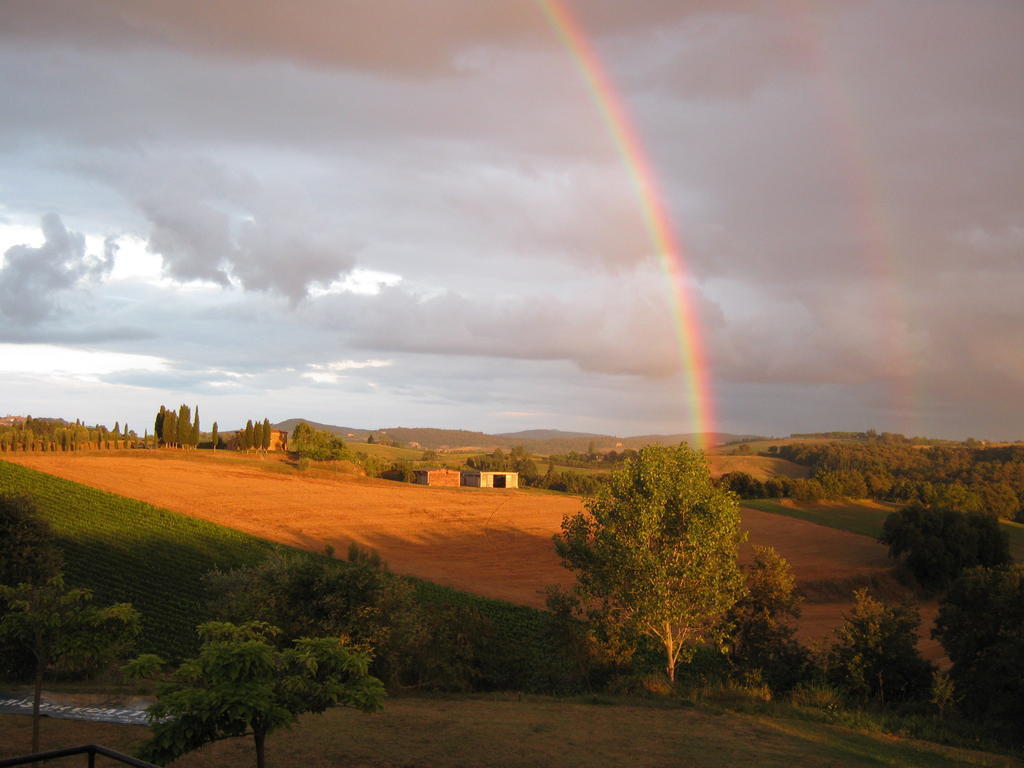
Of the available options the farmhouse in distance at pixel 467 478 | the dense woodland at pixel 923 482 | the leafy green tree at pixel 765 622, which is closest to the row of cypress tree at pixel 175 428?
the farmhouse in distance at pixel 467 478

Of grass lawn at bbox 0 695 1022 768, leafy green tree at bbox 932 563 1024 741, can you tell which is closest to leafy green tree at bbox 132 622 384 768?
grass lawn at bbox 0 695 1022 768

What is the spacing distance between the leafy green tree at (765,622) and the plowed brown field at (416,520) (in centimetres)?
2244

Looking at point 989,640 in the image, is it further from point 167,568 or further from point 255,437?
point 255,437

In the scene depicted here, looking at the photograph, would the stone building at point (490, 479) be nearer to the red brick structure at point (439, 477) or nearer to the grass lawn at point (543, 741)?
the red brick structure at point (439, 477)

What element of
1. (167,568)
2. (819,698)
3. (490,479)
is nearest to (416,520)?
(167,568)

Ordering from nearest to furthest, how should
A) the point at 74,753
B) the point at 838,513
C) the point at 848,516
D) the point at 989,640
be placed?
the point at 74,753 → the point at 989,640 → the point at 848,516 → the point at 838,513

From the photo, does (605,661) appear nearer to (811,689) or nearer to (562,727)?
(811,689)

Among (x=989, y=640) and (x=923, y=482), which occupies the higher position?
(x=923, y=482)

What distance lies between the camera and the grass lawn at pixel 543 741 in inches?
599

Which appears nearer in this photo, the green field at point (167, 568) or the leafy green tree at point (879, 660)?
the leafy green tree at point (879, 660)

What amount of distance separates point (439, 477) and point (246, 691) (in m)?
115

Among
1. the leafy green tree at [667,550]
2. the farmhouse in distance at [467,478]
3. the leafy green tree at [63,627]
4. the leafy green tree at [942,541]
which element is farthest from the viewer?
the farmhouse in distance at [467,478]

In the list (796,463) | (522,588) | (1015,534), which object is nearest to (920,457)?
(796,463)

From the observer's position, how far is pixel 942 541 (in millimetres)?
65875
